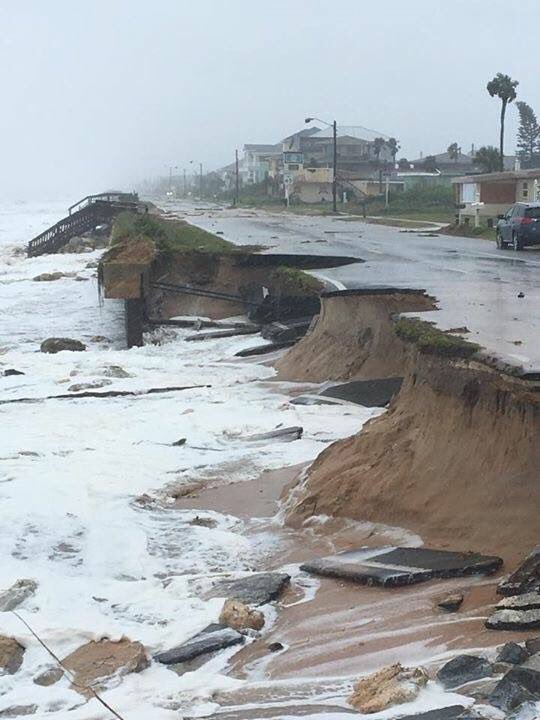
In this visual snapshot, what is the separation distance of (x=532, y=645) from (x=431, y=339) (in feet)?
17.1

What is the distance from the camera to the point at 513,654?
18.1ft

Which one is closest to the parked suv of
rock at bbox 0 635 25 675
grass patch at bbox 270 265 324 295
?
grass patch at bbox 270 265 324 295

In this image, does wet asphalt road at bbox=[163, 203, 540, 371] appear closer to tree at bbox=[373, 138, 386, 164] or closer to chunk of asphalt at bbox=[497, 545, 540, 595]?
chunk of asphalt at bbox=[497, 545, 540, 595]

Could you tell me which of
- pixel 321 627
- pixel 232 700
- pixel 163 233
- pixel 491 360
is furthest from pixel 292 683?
pixel 163 233

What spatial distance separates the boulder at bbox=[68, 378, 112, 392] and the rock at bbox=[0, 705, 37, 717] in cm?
1101

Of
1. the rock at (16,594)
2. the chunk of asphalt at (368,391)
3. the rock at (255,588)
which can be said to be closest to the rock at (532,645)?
the rock at (255,588)

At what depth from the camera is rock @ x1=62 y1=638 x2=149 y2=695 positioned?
6.38 metres

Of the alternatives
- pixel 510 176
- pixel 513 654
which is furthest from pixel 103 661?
pixel 510 176

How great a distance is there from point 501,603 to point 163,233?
2729 centimetres

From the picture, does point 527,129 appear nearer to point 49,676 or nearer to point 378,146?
point 378,146

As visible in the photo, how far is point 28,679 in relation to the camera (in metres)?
6.41

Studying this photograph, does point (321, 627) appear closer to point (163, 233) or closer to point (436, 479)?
point (436, 479)

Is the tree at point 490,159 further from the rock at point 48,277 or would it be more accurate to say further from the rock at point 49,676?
the rock at point 49,676

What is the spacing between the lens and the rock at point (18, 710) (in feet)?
19.4
